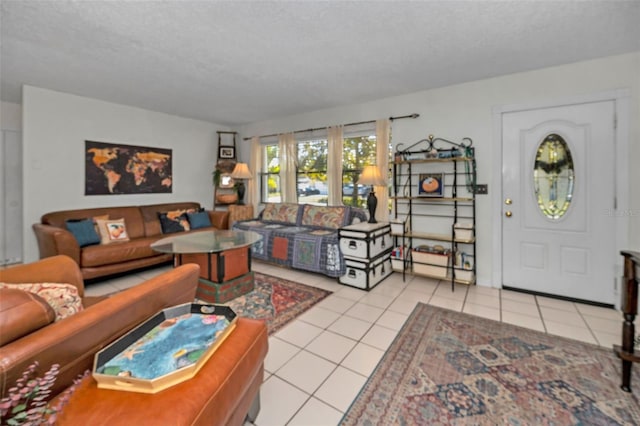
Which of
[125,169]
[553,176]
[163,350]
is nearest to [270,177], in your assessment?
[125,169]

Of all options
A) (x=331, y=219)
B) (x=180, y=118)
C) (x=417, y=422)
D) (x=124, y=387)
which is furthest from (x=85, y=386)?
(x=180, y=118)

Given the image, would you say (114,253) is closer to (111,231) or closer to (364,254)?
(111,231)

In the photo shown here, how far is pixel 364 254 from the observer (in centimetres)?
332

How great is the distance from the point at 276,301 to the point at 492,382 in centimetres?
196

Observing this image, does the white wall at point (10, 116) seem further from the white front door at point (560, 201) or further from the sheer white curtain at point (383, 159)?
the white front door at point (560, 201)

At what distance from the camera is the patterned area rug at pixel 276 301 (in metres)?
2.65

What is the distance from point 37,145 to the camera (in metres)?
3.69

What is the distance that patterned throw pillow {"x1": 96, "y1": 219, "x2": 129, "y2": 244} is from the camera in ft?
12.3

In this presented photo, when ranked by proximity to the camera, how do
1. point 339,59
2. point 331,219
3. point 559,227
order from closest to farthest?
point 339,59 → point 559,227 → point 331,219

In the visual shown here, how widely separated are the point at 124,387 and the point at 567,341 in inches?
114

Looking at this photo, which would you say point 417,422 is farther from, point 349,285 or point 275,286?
point 275,286

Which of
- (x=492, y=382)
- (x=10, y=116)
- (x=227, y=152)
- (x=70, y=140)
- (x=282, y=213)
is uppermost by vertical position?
(x=10, y=116)

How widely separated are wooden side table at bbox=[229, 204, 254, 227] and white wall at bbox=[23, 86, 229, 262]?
1042mm

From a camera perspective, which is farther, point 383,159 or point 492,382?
point 383,159
